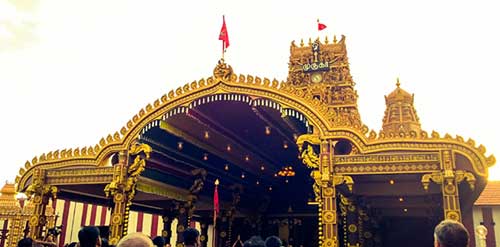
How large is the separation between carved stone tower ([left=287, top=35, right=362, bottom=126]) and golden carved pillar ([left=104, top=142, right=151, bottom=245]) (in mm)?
15722

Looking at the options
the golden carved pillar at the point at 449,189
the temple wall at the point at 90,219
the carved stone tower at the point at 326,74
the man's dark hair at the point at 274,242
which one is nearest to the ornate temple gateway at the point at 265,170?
the golden carved pillar at the point at 449,189

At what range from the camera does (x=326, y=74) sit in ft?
99.1

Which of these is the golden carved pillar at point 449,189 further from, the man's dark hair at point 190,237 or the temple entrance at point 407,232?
the temple entrance at point 407,232

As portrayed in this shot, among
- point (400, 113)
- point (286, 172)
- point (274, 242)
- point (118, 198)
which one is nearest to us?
point (274, 242)

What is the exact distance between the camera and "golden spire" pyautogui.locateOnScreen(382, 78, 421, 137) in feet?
92.0

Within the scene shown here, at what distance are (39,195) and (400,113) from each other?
22.0 metres

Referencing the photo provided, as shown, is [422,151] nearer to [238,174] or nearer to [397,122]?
[238,174]

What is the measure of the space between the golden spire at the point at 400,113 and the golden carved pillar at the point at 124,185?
61.9 feet

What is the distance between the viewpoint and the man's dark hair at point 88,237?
4.69m

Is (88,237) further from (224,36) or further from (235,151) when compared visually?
(235,151)

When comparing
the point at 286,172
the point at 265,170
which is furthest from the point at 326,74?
the point at 265,170

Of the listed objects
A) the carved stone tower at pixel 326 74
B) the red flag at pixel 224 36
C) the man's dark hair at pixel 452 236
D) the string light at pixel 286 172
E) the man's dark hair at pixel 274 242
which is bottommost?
the man's dark hair at pixel 274 242

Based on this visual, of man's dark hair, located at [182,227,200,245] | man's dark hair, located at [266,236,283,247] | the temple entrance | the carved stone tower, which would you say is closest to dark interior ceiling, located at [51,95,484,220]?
the temple entrance

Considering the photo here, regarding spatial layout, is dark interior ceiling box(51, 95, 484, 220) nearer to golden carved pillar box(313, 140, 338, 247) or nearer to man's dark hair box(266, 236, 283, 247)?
golden carved pillar box(313, 140, 338, 247)
